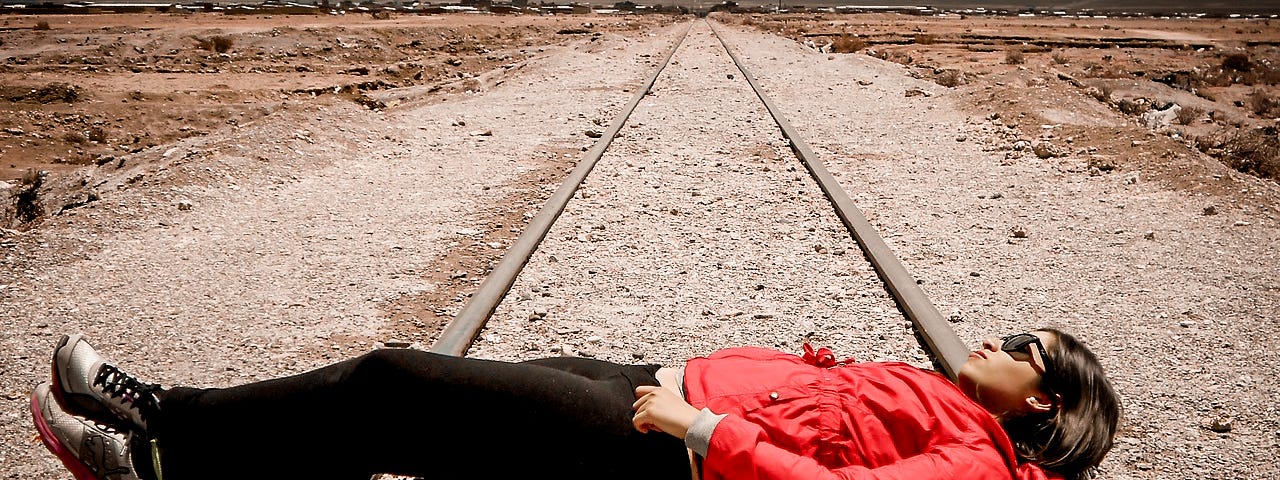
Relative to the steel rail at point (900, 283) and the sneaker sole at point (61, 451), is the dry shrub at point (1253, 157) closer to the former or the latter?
the steel rail at point (900, 283)

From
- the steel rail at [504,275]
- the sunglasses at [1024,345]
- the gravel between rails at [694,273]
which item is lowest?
the gravel between rails at [694,273]

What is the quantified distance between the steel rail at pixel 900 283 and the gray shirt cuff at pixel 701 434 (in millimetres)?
1747

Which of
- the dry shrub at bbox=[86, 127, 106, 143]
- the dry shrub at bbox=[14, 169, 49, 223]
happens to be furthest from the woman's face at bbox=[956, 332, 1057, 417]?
the dry shrub at bbox=[86, 127, 106, 143]

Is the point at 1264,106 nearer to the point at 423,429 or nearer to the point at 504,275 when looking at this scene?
the point at 504,275

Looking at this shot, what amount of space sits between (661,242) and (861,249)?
1230mm

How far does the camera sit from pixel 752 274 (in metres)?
4.79

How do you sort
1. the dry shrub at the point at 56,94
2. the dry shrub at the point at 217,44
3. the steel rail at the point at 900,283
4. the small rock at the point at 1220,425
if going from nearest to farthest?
the small rock at the point at 1220,425 → the steel rail at the point at 900,283 → the dry shrub at the point at 56,94 → the dry shrub at the point at 217,44

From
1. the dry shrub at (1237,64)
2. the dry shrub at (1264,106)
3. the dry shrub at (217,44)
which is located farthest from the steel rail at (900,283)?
the dry shrub at (1237,64)

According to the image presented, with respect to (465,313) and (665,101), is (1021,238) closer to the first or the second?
(465,313)

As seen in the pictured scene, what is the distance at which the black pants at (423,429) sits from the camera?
6.85ft

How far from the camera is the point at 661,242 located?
17.6 feet

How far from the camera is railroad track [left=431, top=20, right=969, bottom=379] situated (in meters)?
3.58

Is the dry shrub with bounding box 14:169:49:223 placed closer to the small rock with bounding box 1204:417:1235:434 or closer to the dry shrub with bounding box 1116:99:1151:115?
the small rock with bounding box 1204:417:1235:434

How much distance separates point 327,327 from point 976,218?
4467 mm
